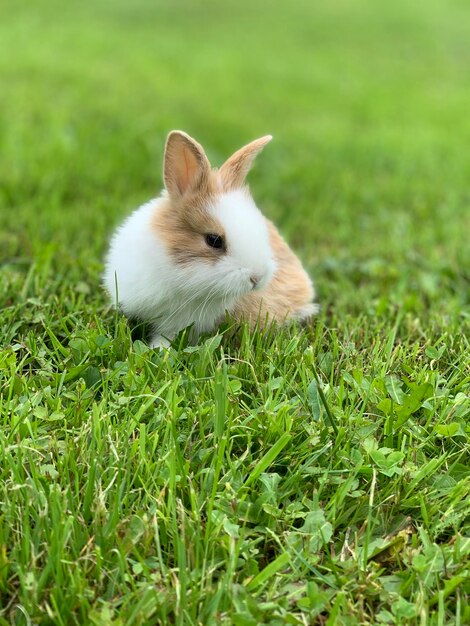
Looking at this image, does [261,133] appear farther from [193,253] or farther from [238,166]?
[193,253]

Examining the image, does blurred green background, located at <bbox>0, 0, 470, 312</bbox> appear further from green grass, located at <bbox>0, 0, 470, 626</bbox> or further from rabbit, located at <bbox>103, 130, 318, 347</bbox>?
rabbit, located at <bbox>103, 130, 318, 347</bbox>

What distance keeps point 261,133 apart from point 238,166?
448cm

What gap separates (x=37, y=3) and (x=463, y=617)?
12.9 m

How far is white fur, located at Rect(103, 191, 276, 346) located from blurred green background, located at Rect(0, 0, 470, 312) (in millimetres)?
842

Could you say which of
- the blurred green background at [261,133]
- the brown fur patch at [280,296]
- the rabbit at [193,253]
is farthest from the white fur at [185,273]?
the blurred green background at [261,133]

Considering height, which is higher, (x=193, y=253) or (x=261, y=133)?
(x=261, y=133)

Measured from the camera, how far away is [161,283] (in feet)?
8.82

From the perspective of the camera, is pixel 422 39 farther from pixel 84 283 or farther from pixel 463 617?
pixel 463 617

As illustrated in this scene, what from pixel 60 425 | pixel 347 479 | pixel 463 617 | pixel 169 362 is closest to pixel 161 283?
pixel 169 362

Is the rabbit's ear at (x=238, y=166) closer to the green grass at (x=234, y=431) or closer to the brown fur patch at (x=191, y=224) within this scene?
the brown fur patch at (x=191, y=224)

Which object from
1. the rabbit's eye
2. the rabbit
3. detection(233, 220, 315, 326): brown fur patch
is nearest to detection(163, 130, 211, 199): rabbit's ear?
the rabbit

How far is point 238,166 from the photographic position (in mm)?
2859

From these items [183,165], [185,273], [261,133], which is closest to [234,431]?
[185,273]

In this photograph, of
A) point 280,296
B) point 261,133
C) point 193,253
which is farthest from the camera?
point 261,133
